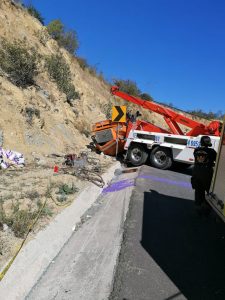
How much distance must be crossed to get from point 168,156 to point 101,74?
2609 centimetres

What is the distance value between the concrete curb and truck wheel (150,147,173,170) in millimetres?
7284

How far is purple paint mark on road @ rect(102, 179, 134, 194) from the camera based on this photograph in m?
11.8

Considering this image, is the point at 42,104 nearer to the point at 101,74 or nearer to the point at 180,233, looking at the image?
the point at 180,233

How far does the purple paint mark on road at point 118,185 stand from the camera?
38.6ft

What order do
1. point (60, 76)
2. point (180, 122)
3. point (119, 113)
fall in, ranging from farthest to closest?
point (60, 76), point (119, 113), point (180, 122)

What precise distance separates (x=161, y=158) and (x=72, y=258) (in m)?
10.4

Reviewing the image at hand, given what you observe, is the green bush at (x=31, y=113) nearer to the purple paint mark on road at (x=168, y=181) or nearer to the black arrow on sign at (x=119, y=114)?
the black arrow on sign at (x=119, y=114)

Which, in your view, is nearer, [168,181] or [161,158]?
[168,181]

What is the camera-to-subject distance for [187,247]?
22.8ft

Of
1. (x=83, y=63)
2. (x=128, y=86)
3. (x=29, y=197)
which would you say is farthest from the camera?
(x=128, y=86)

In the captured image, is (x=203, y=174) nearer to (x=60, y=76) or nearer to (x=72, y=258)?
(x=72, y=258)

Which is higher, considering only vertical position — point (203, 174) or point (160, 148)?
point (160, 148)

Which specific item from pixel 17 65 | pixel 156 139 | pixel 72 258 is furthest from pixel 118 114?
pixel 72 258

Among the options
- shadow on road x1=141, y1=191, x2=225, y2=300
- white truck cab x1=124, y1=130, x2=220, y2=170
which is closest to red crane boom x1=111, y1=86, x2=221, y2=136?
white truck cab x1=124, y1=130, x2=220, y2=170
